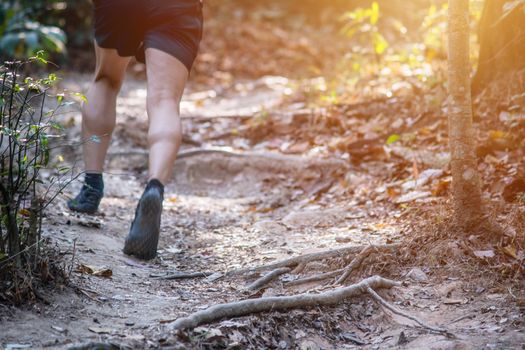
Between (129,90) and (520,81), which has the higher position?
(129,90)

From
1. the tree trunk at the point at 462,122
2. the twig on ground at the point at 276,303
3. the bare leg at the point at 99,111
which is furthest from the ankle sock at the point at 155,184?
the tree trunk at the point at 462,122

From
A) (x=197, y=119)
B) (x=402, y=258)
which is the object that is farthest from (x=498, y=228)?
(x=197, y=119)

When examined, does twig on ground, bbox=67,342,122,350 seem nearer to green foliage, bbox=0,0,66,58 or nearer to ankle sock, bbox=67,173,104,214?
ankle sock, bbox=67,173,104,214

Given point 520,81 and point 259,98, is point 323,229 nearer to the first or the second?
point 520,81

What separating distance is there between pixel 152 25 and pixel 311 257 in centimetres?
133

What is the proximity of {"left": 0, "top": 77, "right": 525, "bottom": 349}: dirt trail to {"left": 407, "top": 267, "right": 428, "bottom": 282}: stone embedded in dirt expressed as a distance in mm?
17

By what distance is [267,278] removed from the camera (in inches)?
108

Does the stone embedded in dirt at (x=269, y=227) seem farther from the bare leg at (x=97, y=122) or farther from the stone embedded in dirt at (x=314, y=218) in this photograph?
the bare leg at (x=97, y=122)

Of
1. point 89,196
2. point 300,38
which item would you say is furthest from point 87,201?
point 300,38

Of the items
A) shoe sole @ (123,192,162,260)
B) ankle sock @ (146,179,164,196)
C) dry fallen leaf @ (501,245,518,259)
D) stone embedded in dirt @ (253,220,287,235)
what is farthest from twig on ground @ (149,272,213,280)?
dry fallen leaf @ (501,245,518,259)

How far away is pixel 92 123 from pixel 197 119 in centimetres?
285

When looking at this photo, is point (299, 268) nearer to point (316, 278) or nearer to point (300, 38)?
point (316, 278)

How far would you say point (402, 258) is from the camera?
280cm

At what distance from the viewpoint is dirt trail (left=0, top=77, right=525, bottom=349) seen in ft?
6.93
